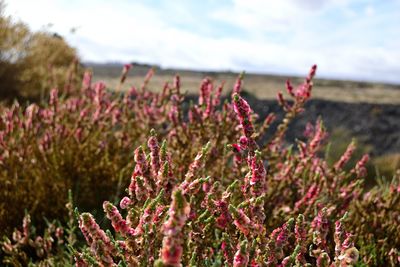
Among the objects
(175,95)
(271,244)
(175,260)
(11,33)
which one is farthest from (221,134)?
(11,33)

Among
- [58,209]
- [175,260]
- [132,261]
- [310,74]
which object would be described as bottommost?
[58,209]

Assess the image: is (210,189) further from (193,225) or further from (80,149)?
(80,149)

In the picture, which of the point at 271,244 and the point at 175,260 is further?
the point at 271,244

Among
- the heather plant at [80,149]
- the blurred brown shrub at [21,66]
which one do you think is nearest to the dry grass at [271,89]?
the blurred brown shrub at [21,66]

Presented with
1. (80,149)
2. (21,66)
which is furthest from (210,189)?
(21,66)

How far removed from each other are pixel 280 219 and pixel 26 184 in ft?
4.47

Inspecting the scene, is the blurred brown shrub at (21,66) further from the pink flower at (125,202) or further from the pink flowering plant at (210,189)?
the pink flower at (125,202)

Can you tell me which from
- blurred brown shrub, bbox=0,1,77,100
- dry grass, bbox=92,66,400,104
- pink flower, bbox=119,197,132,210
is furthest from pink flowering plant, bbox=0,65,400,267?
dry grass, bbox=92,66,400,104

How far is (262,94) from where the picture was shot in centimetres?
1331

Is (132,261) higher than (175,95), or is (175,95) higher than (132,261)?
(175,95)

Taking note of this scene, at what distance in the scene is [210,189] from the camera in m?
1.58

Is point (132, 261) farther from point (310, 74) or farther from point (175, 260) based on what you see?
point (310, 74)

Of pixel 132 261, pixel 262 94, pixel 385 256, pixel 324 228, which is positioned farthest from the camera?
pixel 262 94

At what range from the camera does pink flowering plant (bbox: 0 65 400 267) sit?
45.0 inches
